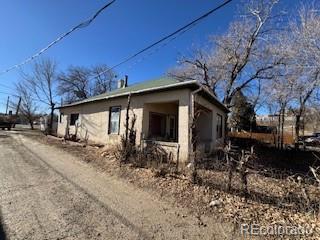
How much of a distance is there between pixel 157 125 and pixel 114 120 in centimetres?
251

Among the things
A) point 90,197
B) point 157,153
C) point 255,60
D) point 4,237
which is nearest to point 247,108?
point 255,60

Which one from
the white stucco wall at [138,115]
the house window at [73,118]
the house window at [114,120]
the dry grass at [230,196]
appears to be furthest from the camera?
the house window at [73,118]

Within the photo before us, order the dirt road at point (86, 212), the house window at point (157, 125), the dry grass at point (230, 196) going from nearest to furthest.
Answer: the dirt road at point (86, 212)
the dry grass at point (230, 196)
the house window at point (157, 125)

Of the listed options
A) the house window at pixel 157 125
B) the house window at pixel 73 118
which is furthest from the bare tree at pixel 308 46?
the house window at pixel 73 118

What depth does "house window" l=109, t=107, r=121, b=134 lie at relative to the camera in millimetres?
12750

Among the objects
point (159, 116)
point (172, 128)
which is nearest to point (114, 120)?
point (159, 116)

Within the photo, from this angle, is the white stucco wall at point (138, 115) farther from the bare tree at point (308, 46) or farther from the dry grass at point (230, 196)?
the bare tree at point (308, 46)

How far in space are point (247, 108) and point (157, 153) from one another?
24462mm

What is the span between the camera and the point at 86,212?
4.40 meters

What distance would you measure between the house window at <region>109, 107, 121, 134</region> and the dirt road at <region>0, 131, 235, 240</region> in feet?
19.5

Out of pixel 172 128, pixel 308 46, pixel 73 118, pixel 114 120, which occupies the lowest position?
pixel 172 128

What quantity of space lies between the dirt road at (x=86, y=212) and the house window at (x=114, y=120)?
5.95m

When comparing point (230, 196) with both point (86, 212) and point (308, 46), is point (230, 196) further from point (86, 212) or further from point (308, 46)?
point (308, 46)

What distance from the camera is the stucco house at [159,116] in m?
9.27
